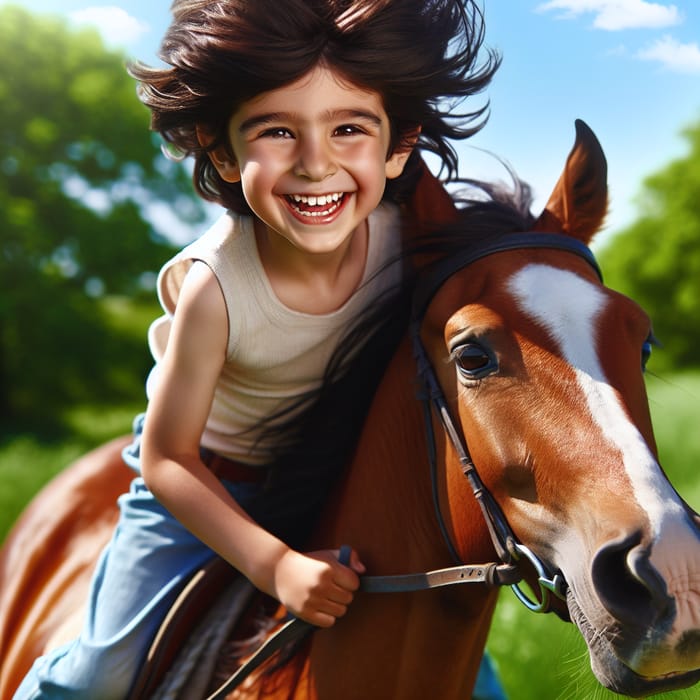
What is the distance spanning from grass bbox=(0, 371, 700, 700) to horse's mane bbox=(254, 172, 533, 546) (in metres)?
0.47

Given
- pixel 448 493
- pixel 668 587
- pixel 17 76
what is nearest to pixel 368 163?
pixel 448 493

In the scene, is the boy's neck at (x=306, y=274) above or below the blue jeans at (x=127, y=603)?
above

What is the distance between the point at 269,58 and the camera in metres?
1.39

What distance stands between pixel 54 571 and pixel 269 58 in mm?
1809

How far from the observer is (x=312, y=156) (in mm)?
1404

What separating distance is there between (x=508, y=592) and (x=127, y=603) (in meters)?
3.53

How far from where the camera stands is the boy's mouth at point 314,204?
1.46m

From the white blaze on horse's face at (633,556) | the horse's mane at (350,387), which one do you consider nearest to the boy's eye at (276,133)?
the horse's mane at (350,387)

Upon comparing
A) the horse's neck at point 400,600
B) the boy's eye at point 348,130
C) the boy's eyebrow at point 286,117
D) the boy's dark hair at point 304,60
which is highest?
the boy's dark hair at point 304,60

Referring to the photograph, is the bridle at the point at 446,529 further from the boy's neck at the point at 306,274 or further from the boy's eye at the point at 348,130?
the boy's eye at the point at 348,130

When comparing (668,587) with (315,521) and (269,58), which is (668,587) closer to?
(315,521)

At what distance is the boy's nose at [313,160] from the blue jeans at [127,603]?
0.73 m

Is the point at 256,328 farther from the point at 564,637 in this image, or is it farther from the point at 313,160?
the point at 564,637

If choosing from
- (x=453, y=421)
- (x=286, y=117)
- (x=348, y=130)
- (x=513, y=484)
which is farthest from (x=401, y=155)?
(x=513, y=484)
